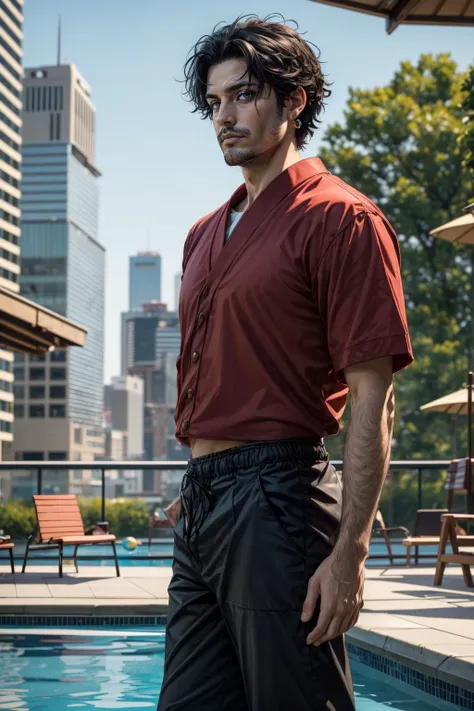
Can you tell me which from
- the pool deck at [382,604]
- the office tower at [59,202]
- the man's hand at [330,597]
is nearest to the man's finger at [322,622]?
the man's hand at [330,597]

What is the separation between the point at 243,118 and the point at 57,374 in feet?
421

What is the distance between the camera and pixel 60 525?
30.1 ft

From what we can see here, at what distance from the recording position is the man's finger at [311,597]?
165 cm

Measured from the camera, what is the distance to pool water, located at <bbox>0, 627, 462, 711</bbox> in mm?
4988

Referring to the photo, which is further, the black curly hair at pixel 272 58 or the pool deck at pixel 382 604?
the pool deck at pixel 382 604

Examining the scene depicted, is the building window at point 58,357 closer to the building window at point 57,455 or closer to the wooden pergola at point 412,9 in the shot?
the building window at point 57,455

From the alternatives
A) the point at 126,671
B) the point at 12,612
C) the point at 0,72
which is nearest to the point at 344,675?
the point at 126,671

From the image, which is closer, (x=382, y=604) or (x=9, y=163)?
(x=382, y=604)

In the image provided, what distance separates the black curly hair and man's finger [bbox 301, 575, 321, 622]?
83cm

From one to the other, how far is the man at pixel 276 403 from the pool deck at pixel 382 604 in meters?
2.79

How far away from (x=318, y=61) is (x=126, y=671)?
4438mm

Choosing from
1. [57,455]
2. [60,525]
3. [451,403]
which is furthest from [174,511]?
[57,455]

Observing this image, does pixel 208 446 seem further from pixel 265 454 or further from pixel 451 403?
pixel 451 403

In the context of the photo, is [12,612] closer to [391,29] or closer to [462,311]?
[391,29]
